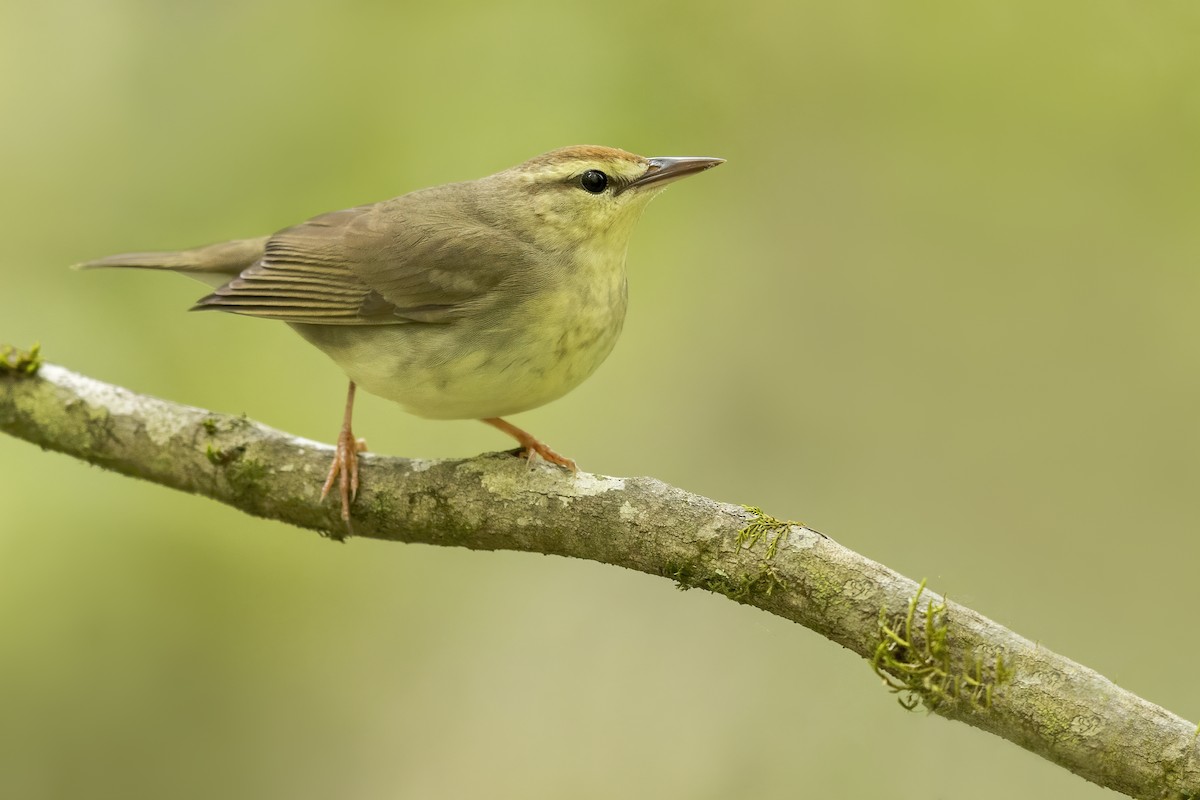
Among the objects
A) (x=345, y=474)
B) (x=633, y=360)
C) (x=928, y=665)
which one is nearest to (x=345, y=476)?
(x=345, y=474)

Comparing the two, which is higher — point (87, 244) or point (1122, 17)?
point (1122, 17)

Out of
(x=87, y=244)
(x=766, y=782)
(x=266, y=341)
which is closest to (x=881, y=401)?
(x=766, y=782)

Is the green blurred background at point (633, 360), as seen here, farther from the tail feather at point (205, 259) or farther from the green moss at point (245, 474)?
the green moss at point (245, 474)

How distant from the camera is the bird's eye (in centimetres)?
439

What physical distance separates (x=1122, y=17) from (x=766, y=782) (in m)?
4.03

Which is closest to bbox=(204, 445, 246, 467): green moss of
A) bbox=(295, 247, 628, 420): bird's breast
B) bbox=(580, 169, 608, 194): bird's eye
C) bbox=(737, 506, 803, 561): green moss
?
bbox=(295, 247, 628, 420): bird's breast

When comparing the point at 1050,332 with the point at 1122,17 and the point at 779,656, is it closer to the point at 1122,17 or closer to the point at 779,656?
the point at 1122,17

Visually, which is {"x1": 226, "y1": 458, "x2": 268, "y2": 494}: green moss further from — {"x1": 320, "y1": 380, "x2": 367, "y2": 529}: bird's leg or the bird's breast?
the bird's breast

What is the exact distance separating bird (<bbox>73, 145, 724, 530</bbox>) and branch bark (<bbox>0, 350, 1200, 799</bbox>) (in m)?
0.24

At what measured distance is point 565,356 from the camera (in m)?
4.05

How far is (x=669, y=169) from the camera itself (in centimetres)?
432

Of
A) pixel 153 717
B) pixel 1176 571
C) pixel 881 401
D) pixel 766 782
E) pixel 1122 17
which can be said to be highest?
pixel 1122 17

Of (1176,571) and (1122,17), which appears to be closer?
(1176,571)

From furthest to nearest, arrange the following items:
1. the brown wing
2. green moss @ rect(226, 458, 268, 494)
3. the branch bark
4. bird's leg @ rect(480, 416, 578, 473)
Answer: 1. the brown wing
2. green moss @ rect(226, 458, 268, 494)
3. bird's leg @ rect(480, 416, 578, 473)
4. the branch bark
